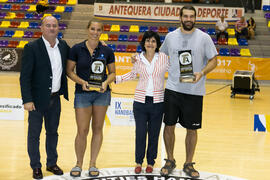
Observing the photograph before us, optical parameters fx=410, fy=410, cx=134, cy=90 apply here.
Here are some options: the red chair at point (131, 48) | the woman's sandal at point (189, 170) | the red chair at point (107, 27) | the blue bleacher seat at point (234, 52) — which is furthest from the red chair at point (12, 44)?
the woman's sandal at point (189, 170)

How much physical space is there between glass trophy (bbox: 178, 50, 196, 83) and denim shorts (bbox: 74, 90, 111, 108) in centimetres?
94

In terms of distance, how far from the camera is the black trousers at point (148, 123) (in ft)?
→ 16.6

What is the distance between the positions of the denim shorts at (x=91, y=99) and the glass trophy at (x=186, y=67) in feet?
3.08

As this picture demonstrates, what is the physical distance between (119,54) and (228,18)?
5865mm

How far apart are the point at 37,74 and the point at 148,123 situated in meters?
1.51

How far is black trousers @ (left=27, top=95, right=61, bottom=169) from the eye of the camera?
16.2 ft

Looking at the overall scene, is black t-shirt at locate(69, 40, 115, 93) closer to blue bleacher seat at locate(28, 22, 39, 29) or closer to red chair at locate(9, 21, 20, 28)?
blue bleacher seat at locate(28, 22, 39, 29)

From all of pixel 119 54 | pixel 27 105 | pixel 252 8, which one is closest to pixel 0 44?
pixel 119 54

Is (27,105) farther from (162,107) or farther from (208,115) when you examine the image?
(208,115)

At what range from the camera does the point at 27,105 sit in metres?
4.71

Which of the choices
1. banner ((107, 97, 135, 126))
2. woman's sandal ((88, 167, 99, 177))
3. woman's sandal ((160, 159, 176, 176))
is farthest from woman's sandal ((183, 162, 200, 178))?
banner ((107, 97, 135, 126))

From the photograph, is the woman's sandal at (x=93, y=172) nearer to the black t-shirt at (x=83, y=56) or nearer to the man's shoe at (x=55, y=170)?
the man's shoe at (x=55, y=170)

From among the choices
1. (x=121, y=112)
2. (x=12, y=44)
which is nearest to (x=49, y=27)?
(x=121, y=112)

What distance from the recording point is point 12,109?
8297 mm
